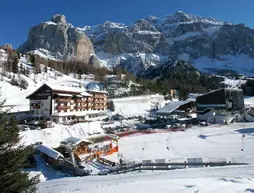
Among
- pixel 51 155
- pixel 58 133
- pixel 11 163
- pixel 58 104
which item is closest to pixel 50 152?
pixel 51 155

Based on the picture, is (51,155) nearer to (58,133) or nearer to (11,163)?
(58,133)

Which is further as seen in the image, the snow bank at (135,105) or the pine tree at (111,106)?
the snow bank at (135,105)

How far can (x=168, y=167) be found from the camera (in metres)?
20.8

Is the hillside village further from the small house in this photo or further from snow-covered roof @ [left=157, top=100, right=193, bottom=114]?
snow-covered roof @ [left=157, top=100, right=193, bottom=114]

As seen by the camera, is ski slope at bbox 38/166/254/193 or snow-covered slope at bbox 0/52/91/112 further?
snow-covered slope at bbox 0/52/91/112

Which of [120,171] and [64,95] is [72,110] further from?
[120,171]

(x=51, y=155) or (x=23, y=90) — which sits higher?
(x=23, y=90)

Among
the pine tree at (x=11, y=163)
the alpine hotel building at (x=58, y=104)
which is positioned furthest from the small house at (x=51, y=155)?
the alpine hotel building at (x=58, y=104)

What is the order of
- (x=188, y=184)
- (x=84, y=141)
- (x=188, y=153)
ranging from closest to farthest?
(x=188, y=184) < (x=188, y=153) < (x=84, y=141)

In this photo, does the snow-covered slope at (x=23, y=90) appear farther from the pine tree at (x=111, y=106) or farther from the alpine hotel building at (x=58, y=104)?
the pine tree at (x=111, y=106)

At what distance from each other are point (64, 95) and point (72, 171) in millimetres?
31045

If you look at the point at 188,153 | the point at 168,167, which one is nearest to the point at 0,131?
the point at 168,167

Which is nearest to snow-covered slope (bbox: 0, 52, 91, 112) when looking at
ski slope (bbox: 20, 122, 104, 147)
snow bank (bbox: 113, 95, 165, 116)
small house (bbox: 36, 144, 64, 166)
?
ski slope (bbox: 20, 122, 104, 147)

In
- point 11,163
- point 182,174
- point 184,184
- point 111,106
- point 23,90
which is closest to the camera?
point 11,163
